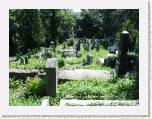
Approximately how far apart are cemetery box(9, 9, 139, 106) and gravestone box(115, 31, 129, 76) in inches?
0.6

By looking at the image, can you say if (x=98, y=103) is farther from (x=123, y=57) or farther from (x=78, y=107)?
(x=123, y=57)

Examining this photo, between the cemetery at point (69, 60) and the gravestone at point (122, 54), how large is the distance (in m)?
0.01

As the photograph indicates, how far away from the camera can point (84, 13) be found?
8148 mm

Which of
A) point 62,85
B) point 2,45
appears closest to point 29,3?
point 2,45

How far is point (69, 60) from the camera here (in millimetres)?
8273

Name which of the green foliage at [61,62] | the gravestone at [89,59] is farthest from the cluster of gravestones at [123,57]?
the green foliage at [61,62]

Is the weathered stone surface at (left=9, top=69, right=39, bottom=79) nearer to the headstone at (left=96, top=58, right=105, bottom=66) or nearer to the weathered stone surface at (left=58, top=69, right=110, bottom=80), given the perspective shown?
the weathered stone surface at (left=58, top=69, right=110, bottom=80)

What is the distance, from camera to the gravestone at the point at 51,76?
26.9 ft

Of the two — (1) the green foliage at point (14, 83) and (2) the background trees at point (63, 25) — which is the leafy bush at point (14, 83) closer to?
(1) the green foliage at point (14, 83)

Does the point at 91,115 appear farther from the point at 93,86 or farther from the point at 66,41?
the point at 66,41

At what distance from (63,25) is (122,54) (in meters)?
0.98

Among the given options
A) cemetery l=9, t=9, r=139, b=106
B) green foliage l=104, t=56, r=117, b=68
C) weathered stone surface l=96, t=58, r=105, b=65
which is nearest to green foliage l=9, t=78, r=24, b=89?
cemetery l=9, t=9, r=139, b=106

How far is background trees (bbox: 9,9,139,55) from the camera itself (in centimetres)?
811

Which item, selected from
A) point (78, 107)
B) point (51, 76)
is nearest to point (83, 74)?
point (51, 76)
